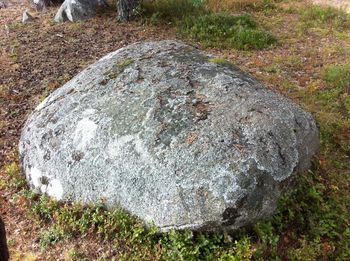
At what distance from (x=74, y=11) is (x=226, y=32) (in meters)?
4.76

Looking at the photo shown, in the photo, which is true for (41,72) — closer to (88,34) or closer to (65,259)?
(88,34)

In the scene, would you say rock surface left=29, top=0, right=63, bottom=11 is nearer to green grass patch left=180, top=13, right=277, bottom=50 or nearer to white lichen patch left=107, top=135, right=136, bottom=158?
green grass patch left=180, top=13, right=277, bottom=50

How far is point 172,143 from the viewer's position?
593 centimetres

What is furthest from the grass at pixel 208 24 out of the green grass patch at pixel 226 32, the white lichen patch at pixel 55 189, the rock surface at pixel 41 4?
the white lichen patch at pixel 55 189

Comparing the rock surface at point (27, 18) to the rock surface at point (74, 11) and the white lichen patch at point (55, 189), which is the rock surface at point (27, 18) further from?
the white lichen patch at point (55, 189)

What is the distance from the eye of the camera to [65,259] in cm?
571

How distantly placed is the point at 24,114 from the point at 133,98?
3273mm

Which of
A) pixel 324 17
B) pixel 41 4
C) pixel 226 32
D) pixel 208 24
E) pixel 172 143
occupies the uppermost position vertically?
pixel 172 143

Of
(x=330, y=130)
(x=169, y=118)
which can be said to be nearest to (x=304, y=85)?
(x=330, y=130)

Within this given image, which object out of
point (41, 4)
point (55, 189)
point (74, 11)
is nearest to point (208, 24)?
point (74, 11)

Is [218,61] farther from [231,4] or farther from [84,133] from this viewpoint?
[231,4]

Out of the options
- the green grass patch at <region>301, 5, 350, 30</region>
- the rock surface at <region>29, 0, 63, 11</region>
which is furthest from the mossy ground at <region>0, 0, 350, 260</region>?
the rock surface at <region>29, 0, 63, 11</region>

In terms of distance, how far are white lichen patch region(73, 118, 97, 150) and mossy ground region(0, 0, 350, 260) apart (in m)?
0.95

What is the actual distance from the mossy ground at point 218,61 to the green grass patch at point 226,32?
8.5 inches
